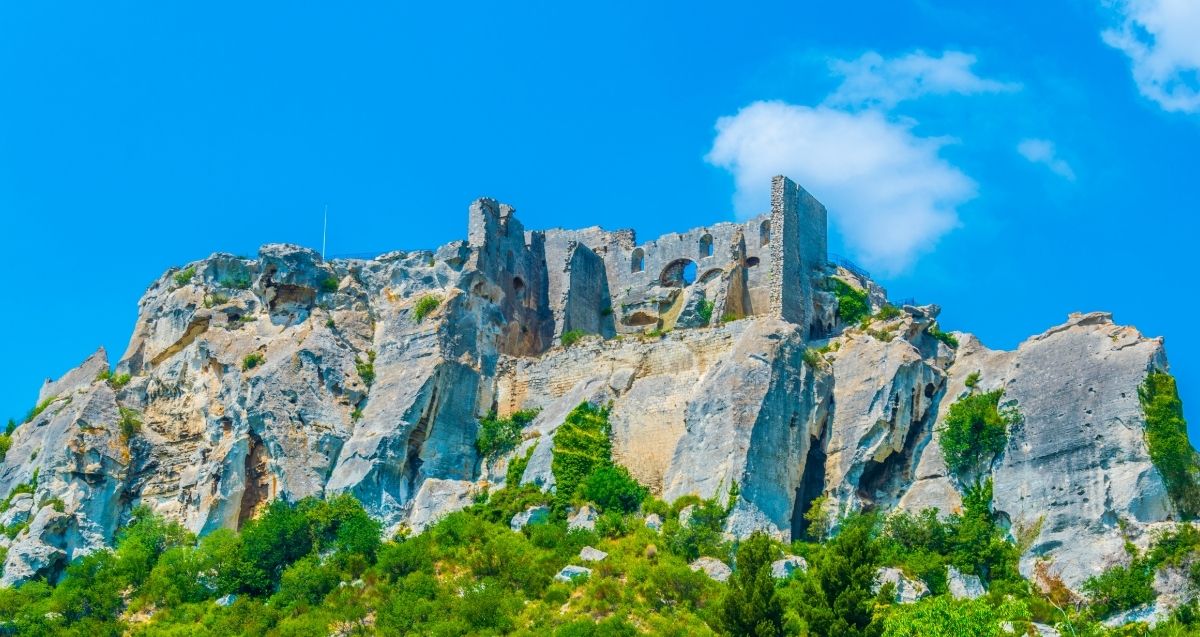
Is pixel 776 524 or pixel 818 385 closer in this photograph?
pixel 776 524

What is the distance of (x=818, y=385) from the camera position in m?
56.3

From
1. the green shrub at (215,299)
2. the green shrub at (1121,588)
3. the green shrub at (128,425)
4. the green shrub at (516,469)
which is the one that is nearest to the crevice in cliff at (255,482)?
the green shrub at (128,425)

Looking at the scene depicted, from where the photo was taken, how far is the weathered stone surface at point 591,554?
5156 cm

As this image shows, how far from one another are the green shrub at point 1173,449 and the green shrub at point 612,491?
13.7 m

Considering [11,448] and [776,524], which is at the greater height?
[11,448]

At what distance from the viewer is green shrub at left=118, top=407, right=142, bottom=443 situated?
61344 millimetres

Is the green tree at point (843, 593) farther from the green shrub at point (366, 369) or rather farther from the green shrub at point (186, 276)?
the green shrub at point (186, 276)

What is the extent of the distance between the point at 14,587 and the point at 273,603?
27.5 ft

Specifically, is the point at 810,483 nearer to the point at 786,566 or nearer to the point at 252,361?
the point at 786,566

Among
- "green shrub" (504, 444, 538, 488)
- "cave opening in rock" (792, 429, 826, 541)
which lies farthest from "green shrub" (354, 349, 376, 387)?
"cave opening in rock" (792, 429, 826, 541)

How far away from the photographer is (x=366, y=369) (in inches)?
2382

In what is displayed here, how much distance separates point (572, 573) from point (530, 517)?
377cm

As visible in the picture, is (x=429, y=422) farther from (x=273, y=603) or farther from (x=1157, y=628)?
(x=1157, y=628)

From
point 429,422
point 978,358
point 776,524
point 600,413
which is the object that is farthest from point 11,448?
point 978,358
